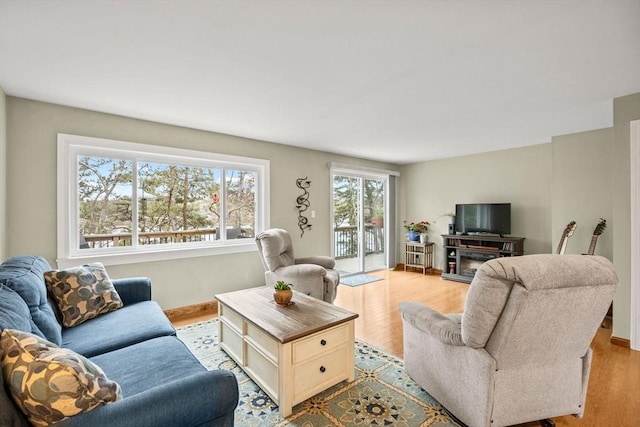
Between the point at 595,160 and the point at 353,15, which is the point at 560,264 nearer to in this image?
the point at 353,15

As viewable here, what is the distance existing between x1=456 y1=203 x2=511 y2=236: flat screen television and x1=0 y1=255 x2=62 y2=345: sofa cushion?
552 centimetres

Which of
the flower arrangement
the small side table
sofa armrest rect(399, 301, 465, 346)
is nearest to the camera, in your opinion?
sofa armrest rect(399, 301, 465, 346)

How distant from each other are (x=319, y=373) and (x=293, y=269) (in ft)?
5.09

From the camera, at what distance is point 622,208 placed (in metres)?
2.79

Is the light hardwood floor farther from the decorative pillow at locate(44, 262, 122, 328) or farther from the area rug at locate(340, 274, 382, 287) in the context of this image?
the decorative pillow at locate(44, 262, 122, 328)

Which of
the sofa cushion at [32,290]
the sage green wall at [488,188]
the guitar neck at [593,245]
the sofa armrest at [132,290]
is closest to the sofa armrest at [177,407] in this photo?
the sofa cushion at [32,290]

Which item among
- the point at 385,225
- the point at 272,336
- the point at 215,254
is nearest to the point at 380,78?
the point at 272,336

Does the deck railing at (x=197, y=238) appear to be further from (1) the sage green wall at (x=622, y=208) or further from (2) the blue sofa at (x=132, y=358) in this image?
(1) the sage green wall at (x=622, y=208)

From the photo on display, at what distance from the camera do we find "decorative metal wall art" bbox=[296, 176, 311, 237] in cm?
472

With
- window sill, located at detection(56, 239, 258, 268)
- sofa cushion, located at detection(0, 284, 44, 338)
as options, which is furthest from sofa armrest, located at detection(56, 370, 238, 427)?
window sill, located at detection(56, 239, 258, 268)

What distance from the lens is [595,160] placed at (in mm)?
3713

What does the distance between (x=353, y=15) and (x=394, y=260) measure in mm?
5474

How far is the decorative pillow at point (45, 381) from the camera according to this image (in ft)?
2.88

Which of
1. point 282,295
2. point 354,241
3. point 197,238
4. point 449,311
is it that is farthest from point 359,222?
point 282,295
